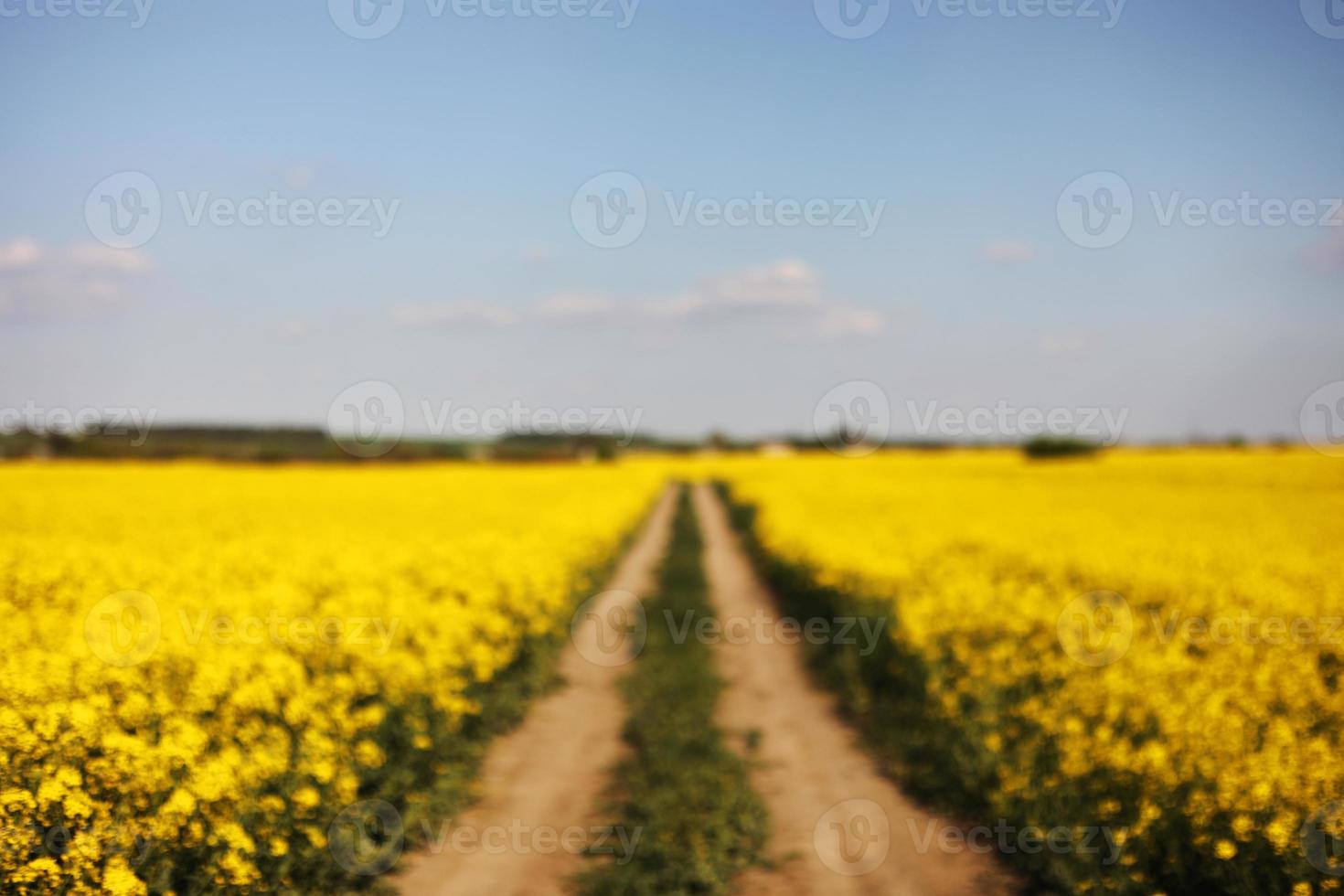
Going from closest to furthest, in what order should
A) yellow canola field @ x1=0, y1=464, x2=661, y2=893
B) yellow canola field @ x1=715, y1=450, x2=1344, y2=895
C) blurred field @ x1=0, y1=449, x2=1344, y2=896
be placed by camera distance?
yellow canola field @ x1=0, y1=464, x2=661, y2=893
blurred field @ x1=0, y1=449, x2=1344, y2=896
yellow canola field @ x1=715, y1=450, x2=1344, y2=895

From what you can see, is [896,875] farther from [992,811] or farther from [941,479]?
[941,479]

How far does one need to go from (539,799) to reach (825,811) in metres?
2.14

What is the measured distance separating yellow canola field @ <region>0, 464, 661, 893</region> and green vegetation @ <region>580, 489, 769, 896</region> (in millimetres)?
1404

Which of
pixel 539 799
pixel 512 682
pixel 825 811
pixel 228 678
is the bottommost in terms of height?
pixel 539 799

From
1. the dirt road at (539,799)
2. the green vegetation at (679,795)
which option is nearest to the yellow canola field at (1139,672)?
the green vegetation at (679,795)

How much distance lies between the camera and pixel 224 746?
466cm

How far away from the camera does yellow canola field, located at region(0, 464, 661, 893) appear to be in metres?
3.72

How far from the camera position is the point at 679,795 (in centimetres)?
632

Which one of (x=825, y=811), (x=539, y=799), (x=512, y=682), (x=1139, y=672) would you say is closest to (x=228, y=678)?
(x=539, y=799)

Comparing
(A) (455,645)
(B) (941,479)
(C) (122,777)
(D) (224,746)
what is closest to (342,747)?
(D) (224,746)

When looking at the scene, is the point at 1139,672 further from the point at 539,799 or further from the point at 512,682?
the point at 512,682

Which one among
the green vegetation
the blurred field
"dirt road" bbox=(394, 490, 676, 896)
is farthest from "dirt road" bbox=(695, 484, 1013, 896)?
"dirt road" bbox=(394, 490, 676, 896)

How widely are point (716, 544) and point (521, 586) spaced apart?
13221 mm

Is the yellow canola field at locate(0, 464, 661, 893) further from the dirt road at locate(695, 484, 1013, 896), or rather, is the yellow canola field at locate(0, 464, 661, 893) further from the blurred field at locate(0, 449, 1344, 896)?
the dirt road at locate(695, 484, 1013, 896)
